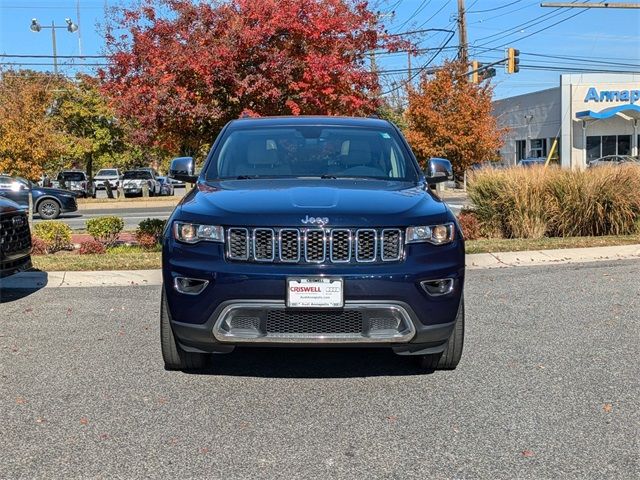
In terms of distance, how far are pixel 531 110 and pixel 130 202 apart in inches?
1067

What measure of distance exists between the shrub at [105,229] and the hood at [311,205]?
799 centimetres

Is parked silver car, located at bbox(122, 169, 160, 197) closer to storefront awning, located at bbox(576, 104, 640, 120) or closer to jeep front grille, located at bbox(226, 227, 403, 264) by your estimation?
storefront awning, located at bbox(576, 104, 640, 120)

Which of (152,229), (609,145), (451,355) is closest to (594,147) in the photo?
(609,145)

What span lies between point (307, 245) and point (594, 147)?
41.7 meters

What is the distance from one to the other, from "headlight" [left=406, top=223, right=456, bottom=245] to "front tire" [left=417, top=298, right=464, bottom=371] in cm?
48

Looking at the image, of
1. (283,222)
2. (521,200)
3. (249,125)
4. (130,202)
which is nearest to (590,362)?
(283,222)

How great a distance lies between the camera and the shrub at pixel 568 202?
41.3ft

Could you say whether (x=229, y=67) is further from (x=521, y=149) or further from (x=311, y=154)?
(x=521, y=149)

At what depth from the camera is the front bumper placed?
417 centimetres

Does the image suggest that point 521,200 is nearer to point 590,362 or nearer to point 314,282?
point 590,362

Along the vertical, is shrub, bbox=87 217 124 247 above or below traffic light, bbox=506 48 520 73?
below

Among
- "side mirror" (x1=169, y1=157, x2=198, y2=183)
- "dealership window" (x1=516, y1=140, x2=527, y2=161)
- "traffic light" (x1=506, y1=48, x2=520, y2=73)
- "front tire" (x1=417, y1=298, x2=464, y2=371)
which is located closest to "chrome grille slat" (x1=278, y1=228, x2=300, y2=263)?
"front tire" (x1=417, y1=298, x2=464, y2=371)

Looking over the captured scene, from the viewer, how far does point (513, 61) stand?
26.0 metres

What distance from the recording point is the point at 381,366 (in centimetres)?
517
